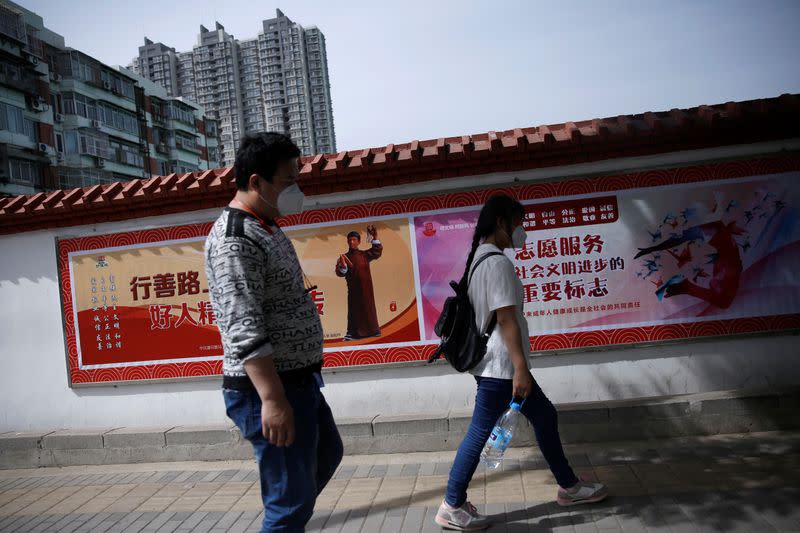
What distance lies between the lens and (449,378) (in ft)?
18.3

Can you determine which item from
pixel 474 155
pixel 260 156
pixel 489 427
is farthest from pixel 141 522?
pixel 474 155

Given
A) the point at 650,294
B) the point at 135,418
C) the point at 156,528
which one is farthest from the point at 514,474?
the point at 135,418

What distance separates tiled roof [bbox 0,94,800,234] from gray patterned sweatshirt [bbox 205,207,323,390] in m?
3.05

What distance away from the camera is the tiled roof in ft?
16.5

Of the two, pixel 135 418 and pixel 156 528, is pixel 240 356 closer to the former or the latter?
pixel 156 528

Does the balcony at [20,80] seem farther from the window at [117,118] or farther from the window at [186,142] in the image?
the window at [186,142]

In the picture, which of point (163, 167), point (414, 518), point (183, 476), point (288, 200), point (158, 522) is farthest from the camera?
point (163, 167)

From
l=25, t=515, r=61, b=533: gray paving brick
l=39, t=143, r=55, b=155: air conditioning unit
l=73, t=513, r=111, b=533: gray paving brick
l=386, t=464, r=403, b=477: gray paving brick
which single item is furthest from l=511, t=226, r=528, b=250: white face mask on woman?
A: l=39, t=143, r=55, b=155: air conditioning unit

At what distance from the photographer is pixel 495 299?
3412 mm

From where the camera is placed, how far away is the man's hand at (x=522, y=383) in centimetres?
338

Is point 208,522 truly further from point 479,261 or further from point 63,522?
point 479,261

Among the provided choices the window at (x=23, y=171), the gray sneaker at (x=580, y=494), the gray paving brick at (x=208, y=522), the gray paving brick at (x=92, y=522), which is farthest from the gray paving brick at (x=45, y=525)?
the window at (x=23, y=171)

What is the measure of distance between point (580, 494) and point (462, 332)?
4.08 feet

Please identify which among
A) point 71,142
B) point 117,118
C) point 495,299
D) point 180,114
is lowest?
point 495,299
